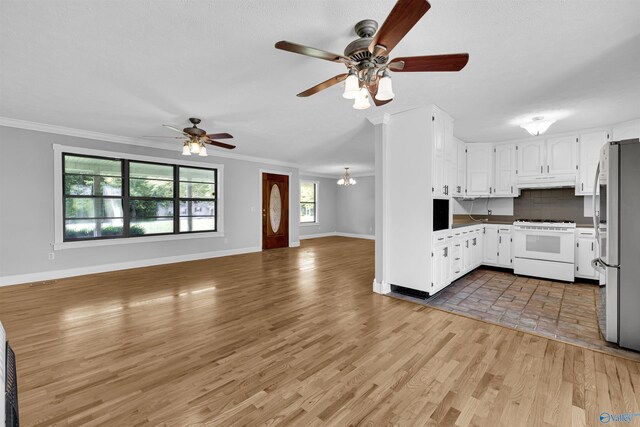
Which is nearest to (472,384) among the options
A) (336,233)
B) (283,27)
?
(283,27)

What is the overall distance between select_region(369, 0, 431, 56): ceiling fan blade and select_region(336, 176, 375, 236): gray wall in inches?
341

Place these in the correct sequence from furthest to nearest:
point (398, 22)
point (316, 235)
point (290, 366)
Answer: point (316, 235), point (290, 366), point (398, 22)

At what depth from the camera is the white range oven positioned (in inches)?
174

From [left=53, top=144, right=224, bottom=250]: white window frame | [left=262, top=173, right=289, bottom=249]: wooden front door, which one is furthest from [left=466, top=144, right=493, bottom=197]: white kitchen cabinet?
[left=53, top=144, right=224, bottom=250]: white window frame

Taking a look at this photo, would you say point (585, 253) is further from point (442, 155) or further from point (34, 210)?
point (34, 210)

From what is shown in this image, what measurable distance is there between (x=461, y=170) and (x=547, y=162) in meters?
1.36

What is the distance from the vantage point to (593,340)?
8.45 ft

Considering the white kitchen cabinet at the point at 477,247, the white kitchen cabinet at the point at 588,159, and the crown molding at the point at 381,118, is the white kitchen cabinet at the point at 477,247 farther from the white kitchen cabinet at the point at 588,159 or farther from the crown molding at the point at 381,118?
the crown molding at the point at 381,118

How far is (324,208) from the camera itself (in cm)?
1111

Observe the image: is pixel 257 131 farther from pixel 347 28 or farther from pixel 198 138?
pixel 347 28

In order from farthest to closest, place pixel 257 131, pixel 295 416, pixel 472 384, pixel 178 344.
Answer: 1. pixel 257 131
2. pixel 178 344
3. pixel 472 384
4. pixel 295 416

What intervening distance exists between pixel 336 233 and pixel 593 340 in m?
9.24

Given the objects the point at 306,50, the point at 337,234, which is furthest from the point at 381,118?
the point at 337,234

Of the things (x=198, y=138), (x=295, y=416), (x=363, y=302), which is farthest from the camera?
(x=198, y=138)
